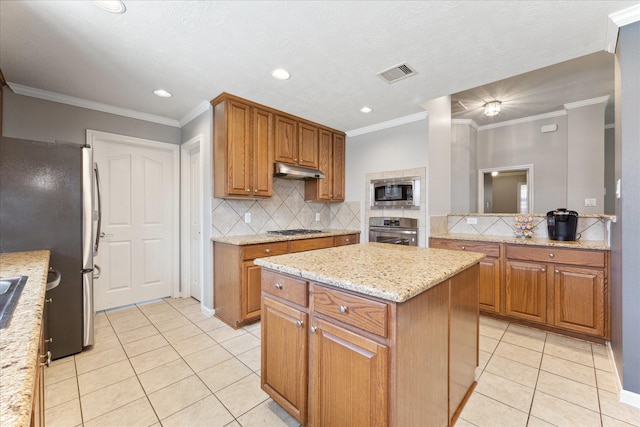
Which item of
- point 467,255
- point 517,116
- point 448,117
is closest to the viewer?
point 467,255

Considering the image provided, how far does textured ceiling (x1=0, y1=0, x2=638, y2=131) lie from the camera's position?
1.64 meters

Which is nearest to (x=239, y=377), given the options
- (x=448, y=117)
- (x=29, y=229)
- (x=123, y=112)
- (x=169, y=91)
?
(x=29, y=229)

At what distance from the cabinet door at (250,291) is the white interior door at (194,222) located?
3.30 ft

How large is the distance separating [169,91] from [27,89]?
1.29m

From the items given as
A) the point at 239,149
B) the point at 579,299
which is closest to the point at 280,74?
the point at 239,149

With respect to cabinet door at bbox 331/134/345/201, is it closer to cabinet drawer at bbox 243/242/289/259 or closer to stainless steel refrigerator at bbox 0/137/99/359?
cabinet drawer at bbox 243/242/289/259

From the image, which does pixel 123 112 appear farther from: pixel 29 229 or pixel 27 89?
pixel 29 229

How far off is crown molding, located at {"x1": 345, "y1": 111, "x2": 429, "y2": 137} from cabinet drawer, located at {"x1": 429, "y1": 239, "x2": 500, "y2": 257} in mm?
1513

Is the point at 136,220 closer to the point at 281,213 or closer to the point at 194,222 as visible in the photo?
the point at 194,222

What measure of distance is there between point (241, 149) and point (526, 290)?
126 inches

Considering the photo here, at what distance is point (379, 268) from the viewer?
139cm

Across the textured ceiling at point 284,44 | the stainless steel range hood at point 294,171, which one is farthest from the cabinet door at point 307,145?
the textured ceiling at point 284,44

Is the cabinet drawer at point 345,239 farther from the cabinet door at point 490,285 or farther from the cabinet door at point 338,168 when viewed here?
the cabinet door at point 490,285

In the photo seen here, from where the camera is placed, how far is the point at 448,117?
3.68 m
